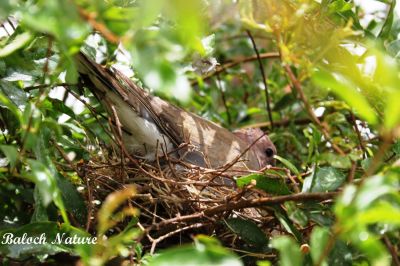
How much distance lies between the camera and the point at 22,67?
219 cm

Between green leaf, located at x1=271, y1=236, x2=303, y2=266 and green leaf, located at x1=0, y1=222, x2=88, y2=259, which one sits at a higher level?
green leaf, located at x1=0, y1=222, x2=88, y2=259

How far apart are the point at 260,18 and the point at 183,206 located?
38.5 inches

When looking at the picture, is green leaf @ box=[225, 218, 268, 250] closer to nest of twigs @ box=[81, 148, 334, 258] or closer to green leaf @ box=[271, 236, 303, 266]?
nest of twigs @ box=[81, 148, 334, 258]

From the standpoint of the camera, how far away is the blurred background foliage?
1154mm

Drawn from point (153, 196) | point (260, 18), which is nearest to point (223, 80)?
point (153, 196)

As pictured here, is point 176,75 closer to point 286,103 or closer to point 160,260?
point 160,260

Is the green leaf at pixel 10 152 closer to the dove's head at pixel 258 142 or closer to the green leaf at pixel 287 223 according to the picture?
the green leaf at pixel 287 223

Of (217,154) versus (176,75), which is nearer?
(176,75)

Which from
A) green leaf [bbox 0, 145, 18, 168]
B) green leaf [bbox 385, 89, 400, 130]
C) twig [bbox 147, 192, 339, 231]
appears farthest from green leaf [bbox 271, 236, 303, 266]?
green leaf [bbox 0, 145, 18, 168]

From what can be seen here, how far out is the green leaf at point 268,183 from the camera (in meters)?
2.31

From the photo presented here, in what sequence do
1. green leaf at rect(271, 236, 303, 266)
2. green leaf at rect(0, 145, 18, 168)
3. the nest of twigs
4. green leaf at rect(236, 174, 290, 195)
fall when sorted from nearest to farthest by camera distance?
green leaf at rect(271, 236, 303, 266) → green leaf at rect(0, 145, 18, 168) → green leaf at rect(236, 174, 290, 195) → the nest of twigs

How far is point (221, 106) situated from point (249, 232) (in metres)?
2.11

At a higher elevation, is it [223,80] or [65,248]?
[223,80]

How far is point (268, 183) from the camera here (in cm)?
232
